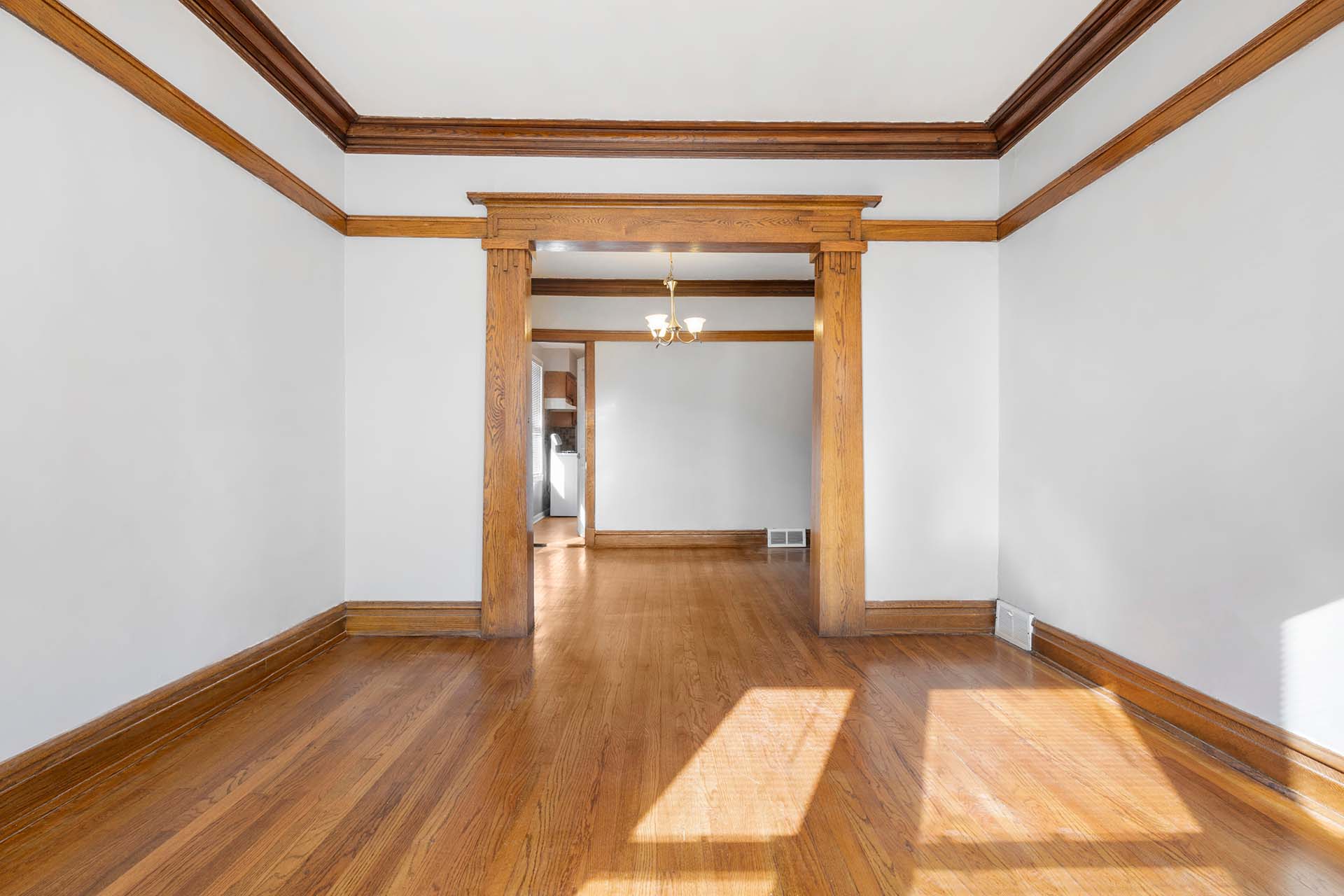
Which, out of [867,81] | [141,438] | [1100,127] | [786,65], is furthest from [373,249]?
[1100,127]

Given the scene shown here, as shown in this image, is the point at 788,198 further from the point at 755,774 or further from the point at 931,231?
the point at 755,774

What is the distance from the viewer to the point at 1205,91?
2348 millimetres

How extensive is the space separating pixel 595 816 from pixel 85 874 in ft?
4.29

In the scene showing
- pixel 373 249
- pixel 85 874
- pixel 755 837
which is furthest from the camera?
pixel 373 249

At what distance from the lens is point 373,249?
3.75 meters

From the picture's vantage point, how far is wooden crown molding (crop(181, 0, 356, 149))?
2.64 m

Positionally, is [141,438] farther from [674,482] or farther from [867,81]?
[674,482]

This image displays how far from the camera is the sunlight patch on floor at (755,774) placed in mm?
1848

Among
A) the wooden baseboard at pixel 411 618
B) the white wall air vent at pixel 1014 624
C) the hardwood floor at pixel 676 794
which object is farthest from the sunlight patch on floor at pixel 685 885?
the white wall air vent at pixel 1014 624

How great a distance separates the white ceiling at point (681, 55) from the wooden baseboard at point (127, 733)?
2.86 m

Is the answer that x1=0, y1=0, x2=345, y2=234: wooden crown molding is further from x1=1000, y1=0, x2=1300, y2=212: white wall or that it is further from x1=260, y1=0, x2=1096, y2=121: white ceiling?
x1=1000, y1=0, x2=1300, y2=212: white wall

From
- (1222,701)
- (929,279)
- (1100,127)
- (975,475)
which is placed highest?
(1100,127)

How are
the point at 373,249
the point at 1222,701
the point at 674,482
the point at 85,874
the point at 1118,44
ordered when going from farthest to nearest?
1. the point at 674,482
2. the point at 373,249
3. the point at 1118,44
4. the point at 1222,701
5. the point at 85,874

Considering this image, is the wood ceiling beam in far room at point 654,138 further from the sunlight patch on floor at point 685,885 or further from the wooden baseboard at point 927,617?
the sunlight patch on floor at point 685,885
